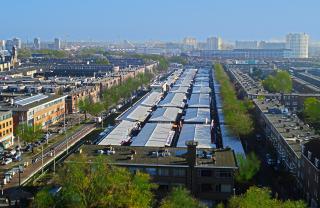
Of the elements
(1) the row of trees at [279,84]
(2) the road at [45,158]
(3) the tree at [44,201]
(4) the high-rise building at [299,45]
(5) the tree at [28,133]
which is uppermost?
(4) the high-rise building at [299,45]

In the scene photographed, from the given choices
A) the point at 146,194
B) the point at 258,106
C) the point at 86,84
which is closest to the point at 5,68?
the point at 86,84

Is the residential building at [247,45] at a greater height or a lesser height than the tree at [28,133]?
greater

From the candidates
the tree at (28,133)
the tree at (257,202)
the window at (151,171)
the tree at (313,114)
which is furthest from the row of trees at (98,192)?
the tree at (313,114)

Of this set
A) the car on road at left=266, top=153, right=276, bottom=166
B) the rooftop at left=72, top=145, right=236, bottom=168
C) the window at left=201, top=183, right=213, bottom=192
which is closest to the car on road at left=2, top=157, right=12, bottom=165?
the rooftop at left=72, top=145, right=236, bottom=168

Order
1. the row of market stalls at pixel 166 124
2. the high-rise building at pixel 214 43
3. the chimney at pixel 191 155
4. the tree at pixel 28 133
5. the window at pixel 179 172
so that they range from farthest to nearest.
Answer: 1. the high-rise building at pixel 214 43
2. the tree at pixel 28 133
3. the row of market stalls at pixel 166 124
4. the window at pixel 179 172
5. the chimney at pixel 191 155

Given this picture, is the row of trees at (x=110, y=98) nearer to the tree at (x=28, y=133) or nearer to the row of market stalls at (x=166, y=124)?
the row of market stalls at (x=166, y=124)

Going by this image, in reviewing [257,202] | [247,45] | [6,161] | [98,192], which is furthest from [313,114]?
[247,45]

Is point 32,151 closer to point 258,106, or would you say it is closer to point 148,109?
point 148,109

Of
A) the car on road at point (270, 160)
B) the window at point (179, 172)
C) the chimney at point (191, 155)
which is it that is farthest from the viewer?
the car on road at point (270, 160)
